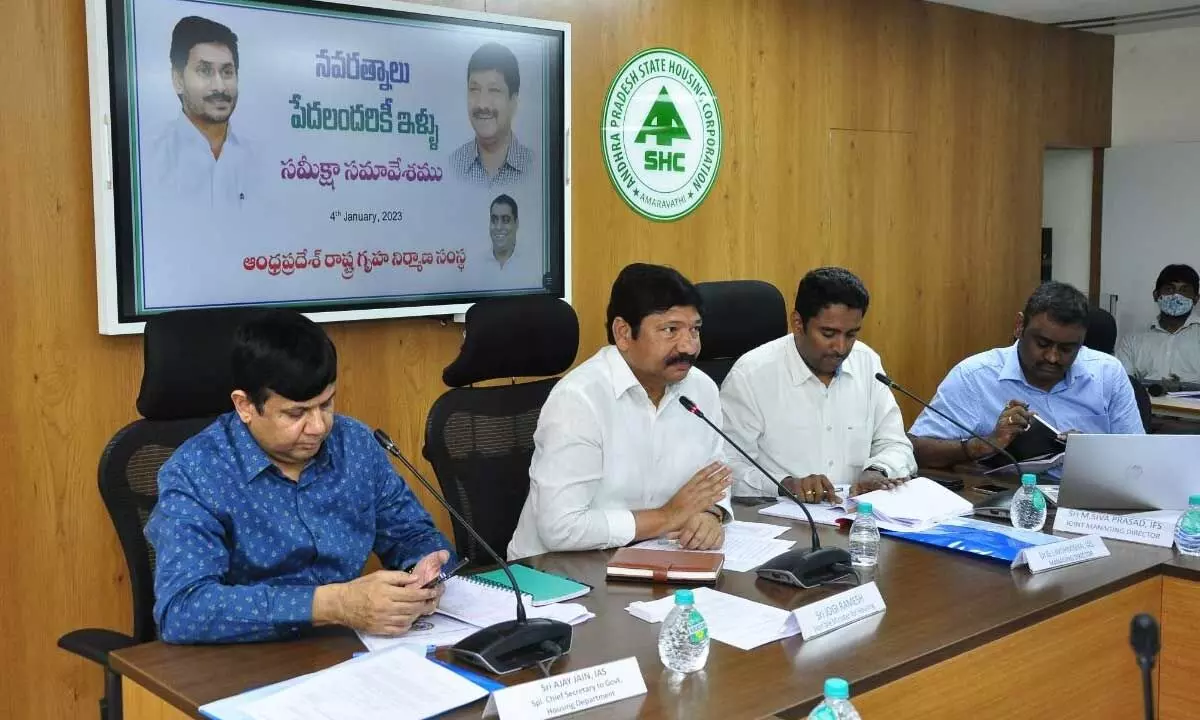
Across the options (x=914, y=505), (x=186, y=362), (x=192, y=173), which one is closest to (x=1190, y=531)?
(x=914, y=505)

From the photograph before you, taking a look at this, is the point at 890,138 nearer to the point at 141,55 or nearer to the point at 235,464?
the point at 141,55

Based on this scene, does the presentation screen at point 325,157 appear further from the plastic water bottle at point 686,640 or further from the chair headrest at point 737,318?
the plastic water bottle at point 686,640

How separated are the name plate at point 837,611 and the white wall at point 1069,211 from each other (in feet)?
17.1

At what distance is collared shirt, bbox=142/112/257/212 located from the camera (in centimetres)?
316

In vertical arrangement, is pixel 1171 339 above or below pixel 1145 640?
below

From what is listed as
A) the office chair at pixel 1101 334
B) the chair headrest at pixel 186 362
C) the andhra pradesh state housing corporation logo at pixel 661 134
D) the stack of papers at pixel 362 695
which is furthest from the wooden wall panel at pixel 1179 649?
the andhra pradesh state housing corporation logo at pixel 661 134

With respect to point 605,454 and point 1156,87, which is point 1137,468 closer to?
point 605,454

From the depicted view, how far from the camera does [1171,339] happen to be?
19.6 feet

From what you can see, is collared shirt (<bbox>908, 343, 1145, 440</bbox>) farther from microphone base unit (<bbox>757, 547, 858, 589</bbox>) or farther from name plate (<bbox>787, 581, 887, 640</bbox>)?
name plate (<bbox>787, 581, 887, 640</bbox>)

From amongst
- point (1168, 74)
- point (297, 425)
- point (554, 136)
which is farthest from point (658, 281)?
point (1168, 74)

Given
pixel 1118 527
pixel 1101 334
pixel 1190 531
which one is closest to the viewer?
pixel 1190 531

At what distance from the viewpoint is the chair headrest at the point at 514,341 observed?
110 inches

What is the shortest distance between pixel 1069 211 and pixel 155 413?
587cm

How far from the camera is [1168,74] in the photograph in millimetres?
6605
